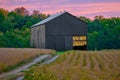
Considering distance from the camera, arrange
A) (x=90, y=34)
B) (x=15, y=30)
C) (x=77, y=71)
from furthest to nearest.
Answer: (x=15, y=30)
(x=90, y=34)
(x=77, y=71)

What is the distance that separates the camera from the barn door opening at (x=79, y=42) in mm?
66125

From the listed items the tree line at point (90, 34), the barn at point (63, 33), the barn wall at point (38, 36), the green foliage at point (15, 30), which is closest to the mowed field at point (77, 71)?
the barn at point (63, 33)

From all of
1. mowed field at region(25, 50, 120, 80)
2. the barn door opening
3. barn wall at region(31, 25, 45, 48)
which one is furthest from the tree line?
mowed field at region(25, 50, 120, 80)

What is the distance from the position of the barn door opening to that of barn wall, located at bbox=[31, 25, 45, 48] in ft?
19.3

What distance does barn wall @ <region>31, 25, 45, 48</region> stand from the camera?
66656 mm

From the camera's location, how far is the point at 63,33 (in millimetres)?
65812

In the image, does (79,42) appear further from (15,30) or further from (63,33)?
(15,30)

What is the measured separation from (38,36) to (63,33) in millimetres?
7006

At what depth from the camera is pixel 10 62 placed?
41188mm

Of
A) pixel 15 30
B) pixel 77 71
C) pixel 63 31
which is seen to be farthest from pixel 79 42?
pixel 77 71

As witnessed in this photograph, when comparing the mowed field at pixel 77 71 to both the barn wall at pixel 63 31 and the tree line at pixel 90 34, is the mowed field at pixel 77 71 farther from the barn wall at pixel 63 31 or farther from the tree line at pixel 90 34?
the tree line at pixel 90 34

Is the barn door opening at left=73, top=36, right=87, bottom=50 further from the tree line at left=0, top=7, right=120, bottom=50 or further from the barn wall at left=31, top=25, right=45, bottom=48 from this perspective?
the tree line at left=0, top=7, right=120, bottom=50

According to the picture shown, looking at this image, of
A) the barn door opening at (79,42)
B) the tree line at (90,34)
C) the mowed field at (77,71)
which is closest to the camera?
the mowed field at (77,71)

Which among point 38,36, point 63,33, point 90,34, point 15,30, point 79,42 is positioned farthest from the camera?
point 15,30
